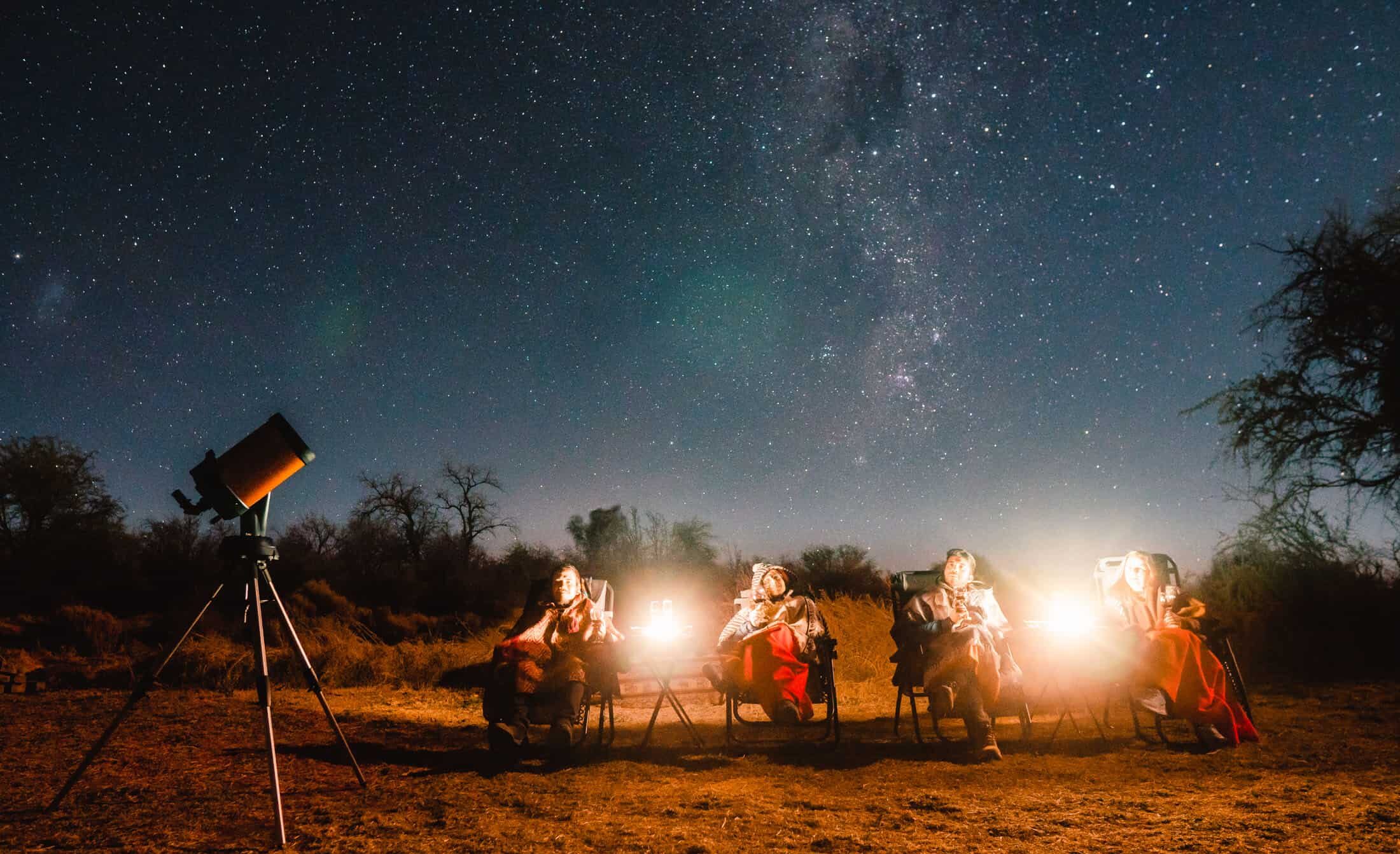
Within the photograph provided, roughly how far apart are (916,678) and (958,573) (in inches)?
37.0

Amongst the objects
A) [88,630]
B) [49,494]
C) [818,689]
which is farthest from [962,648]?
[49,494]

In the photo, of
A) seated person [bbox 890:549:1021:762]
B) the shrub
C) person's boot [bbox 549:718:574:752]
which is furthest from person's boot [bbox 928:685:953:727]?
the shrub

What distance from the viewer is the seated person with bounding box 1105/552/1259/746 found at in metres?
4.51

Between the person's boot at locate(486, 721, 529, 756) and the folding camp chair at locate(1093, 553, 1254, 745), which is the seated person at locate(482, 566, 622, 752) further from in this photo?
the folding camp chair at locate(1093, 553, 1254, 745)

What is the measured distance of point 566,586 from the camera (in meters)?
5.36

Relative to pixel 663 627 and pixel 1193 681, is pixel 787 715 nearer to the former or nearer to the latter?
pixel 663 627

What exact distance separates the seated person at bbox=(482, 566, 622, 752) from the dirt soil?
28cm

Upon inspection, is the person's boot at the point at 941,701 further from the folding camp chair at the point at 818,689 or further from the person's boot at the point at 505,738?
the person's boot at the point at 505,738

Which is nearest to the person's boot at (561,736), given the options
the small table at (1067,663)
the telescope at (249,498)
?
the telescope at (249,498)

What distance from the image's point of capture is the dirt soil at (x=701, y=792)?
2982mm

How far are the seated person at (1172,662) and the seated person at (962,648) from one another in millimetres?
892

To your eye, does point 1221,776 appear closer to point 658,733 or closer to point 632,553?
point 658,733

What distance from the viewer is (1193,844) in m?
2.87

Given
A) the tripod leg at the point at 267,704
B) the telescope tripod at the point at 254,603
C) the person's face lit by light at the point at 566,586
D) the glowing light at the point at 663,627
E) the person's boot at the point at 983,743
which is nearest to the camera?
the tripod leg at the point at 267,704
